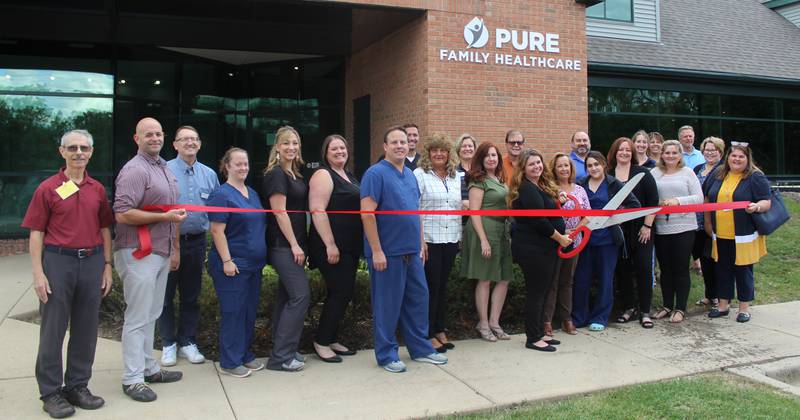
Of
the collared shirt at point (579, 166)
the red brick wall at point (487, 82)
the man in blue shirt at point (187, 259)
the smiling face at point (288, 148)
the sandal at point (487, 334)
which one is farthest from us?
the red brick wall at point (487, 82)

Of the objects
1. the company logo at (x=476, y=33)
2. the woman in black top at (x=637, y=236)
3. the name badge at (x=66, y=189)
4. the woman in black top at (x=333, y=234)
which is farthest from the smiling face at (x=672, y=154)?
the name badge at (x=66, y=189)

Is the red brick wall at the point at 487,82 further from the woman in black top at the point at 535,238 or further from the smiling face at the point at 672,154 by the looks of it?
the woman in black top at the point at 535,238

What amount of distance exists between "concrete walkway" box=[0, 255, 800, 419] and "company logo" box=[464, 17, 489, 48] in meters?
5.21

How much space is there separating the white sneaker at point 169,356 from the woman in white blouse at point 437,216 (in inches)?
84.5

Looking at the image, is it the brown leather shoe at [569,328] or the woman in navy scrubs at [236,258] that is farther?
the brown leather shoe at [569,328]

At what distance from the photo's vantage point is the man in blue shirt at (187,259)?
16.4ft

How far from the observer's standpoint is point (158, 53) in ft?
39.3

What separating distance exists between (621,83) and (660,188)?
27.8ft

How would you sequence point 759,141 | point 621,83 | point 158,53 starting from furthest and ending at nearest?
point 759,141 → point 621,83 → point 158,53

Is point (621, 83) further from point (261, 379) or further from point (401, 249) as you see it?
point (261, 379)

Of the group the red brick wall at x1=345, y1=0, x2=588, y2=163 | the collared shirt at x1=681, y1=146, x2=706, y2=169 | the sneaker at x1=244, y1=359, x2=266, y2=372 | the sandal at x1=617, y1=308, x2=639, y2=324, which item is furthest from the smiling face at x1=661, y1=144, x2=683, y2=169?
the sneaker at x1=244, y1=359, x2=266, y2=372

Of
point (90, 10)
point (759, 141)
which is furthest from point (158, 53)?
point (759, 141)

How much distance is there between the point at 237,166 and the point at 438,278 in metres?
1.96

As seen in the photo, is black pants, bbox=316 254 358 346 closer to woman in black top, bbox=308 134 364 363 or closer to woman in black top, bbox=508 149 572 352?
woman in black top, bbox=308 134 364 363
